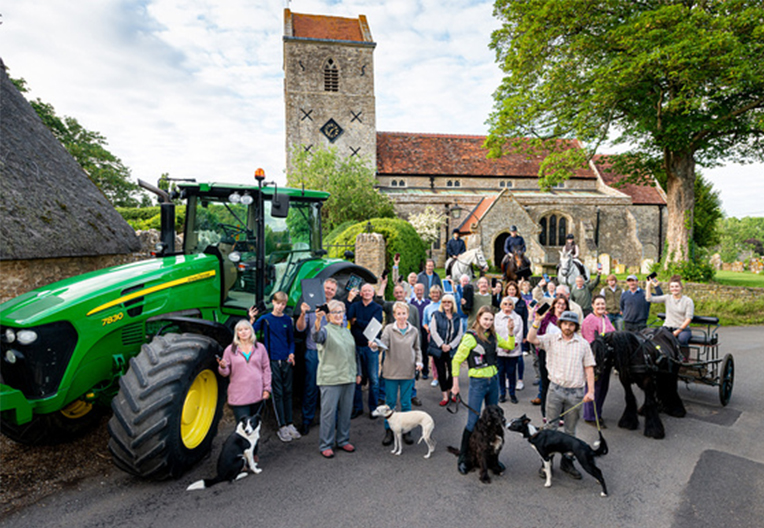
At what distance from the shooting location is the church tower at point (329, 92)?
→ 31.3m

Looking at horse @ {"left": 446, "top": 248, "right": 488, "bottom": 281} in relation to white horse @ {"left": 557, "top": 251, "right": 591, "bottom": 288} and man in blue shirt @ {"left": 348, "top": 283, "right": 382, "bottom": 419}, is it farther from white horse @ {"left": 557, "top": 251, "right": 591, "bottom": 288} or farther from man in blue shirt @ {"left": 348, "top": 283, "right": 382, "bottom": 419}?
man in blue shirt @ {"left": 348, "top": 283, "right": 382, "bottom": 419}

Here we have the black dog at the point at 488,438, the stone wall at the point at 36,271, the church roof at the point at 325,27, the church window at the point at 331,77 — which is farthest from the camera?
the church roof at the point at 325,27

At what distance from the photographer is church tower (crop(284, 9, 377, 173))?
3134 centimetres

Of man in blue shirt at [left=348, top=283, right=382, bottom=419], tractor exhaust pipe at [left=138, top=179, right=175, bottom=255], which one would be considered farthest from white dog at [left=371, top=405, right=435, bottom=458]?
tractor exhaust pipe at [left=138, top=179, right=175, bottom=255]

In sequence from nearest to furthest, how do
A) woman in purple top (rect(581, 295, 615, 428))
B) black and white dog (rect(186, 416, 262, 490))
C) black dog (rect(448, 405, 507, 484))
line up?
black and white dog (rect(186, 416, 262, 490))
black dog (rect(448, 405, 507, 484))
woman in purple top (rect(581, 295, 615, 428))

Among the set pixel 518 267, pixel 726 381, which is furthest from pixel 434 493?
pixel 518 267

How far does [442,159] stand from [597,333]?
3010 centimetres

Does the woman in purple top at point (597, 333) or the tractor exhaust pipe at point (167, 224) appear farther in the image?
the tractor exhaust pipe at point (167, 224)

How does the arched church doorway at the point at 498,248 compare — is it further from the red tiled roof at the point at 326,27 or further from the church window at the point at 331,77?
the red tiled roof at the point at 326,27

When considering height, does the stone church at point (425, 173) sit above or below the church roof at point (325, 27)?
→ below

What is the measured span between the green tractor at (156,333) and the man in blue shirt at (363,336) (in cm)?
96

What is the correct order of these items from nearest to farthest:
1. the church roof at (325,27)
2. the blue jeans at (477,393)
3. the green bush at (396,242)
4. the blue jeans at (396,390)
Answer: the blue jeans at (477,393) < the blue jeans at (396,390) < the green bush at (396,242) < the church roof at (325,27)

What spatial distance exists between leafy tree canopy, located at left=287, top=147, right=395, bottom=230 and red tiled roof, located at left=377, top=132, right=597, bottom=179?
6.65 meters

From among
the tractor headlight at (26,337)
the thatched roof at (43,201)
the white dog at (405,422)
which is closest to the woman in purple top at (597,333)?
the white dog at (405,422)
